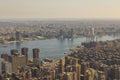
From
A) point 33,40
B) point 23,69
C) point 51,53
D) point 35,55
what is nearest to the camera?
point 23,69

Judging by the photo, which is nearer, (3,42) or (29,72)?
(29,72)

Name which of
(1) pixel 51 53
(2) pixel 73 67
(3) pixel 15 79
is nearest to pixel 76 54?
(1) pixel 51 53

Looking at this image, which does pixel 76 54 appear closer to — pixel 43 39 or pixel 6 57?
pixel 6 57

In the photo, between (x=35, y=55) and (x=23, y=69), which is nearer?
(x=23, y=69)

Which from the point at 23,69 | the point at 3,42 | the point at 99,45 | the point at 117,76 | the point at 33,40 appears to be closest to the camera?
the point at 117,76

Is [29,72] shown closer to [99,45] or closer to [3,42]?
[99,45]

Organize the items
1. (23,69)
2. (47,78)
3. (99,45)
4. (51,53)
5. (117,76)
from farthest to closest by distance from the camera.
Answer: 1. (99,45)
2. (51,53)
3. (23,69)
4. (117,76)
5. (47,78)

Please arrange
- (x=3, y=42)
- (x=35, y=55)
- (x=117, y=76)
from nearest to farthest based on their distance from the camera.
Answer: (x=117, y=76) < (x=35, y=55) < (x=3, y=42)

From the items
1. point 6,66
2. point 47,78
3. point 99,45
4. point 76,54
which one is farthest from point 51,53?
point 47,78
